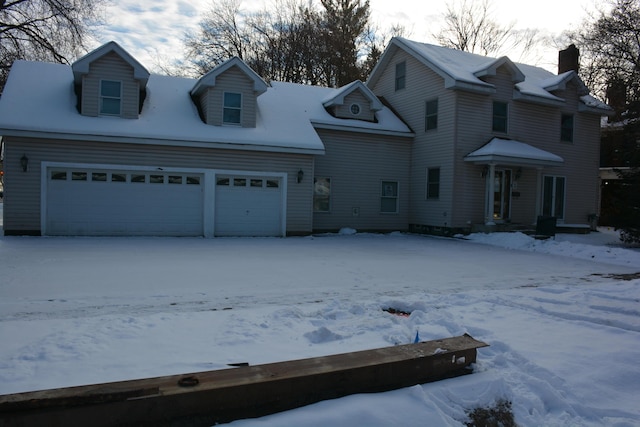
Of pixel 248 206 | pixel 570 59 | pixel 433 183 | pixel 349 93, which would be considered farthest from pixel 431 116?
pixel 570 59

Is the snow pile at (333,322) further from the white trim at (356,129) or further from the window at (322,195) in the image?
the white trim at (356,129)

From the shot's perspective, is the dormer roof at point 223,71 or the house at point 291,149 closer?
the house at point 291,149

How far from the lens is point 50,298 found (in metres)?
6.13

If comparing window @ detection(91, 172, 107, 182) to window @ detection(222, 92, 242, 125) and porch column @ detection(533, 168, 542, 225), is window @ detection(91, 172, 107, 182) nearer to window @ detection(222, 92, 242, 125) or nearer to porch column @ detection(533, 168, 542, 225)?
window @ detection(222, 92, 242, 125)

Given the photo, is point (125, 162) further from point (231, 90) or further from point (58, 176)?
point (231, 90)

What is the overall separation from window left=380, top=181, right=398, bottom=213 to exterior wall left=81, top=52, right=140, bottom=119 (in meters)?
9.60

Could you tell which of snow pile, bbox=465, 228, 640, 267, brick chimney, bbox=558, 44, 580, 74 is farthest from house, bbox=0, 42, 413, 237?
brick chimney, bbox=558, 44, 580, 74

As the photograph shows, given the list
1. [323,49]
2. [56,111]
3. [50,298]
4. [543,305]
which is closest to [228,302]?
[50,298]

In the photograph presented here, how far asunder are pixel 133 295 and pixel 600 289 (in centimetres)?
720

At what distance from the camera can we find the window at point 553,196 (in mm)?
18938

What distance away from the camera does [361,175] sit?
18.2m

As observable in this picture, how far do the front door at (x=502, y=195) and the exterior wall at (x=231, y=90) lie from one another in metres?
9.32

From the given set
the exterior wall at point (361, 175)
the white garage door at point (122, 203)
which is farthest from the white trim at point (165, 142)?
the exterior wall at point (361, 175)

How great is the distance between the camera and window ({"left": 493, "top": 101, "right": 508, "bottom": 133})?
17.7 m
